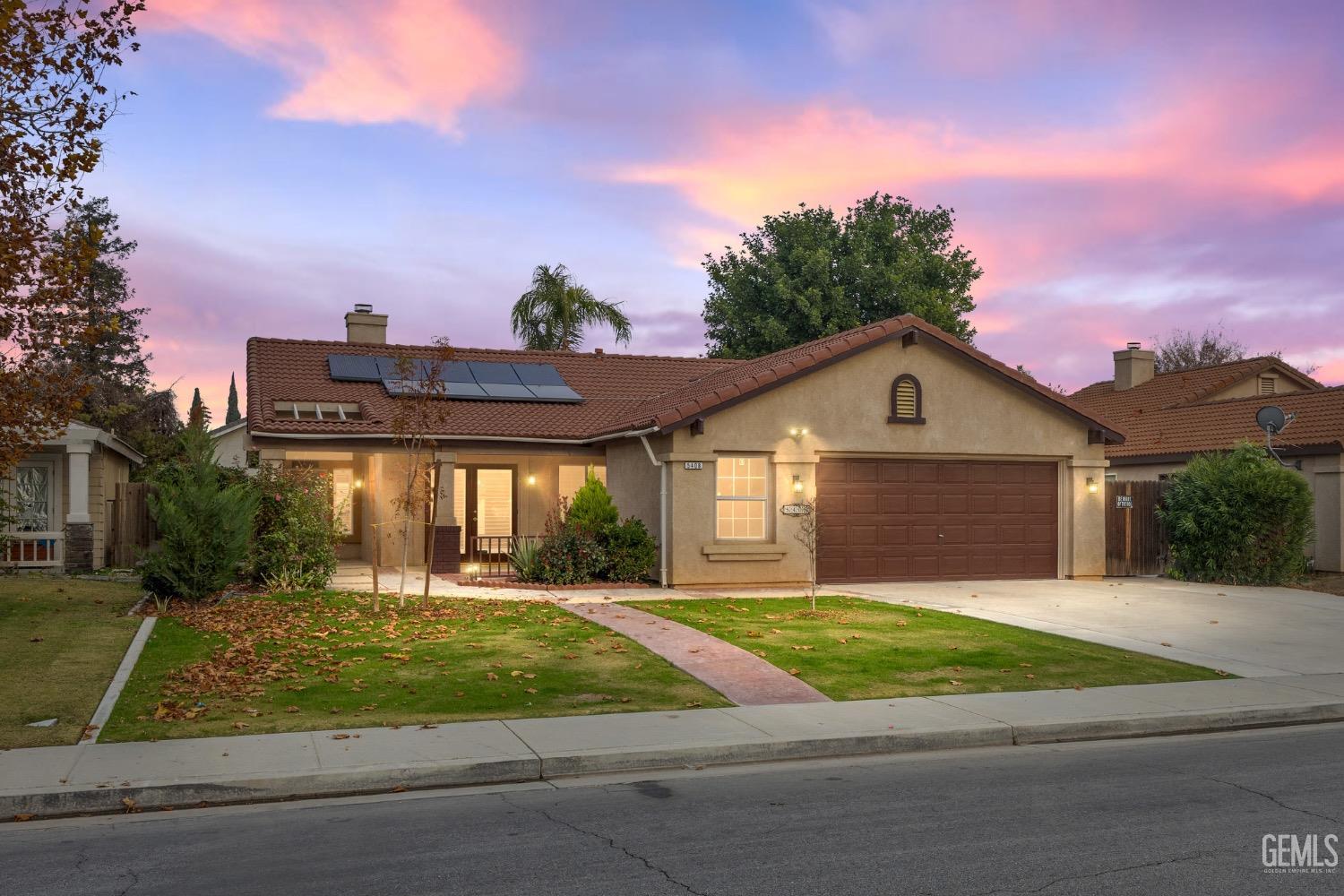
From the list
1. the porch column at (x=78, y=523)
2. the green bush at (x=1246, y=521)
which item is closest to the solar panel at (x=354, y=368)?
the porch column at (x=78, y=523)

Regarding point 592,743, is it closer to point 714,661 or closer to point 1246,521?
point 714,661

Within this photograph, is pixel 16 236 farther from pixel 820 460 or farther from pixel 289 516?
pixel 820 460

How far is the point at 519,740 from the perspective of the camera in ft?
28.2

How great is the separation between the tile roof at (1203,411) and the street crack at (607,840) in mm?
22511

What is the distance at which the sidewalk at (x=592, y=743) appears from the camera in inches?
290

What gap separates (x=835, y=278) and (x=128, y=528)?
84.4 ft

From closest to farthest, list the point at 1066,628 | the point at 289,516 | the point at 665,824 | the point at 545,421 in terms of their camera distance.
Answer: the point at 665,824, the point at 1066,628, the point at 289,516, the point at 545,421

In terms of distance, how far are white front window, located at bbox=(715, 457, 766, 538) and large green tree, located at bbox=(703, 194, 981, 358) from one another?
21164 mm

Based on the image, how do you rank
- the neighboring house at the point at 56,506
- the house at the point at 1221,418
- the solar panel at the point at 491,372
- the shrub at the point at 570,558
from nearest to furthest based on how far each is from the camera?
1. the shrub at the point at 570,558
2. the neighboring house at the point at 56,506
3. the house at the point at 1221,418
4. the solar panel at the point at 491,372

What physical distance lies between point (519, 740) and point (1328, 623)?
12887mm

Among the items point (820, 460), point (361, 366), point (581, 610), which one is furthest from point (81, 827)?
point (361, 366)

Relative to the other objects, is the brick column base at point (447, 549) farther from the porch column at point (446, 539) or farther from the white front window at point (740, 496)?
the white front window at point (740, 496)

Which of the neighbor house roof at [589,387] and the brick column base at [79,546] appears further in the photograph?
the brick column base at [79,546]

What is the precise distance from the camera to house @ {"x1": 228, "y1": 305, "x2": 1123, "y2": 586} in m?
20.0
